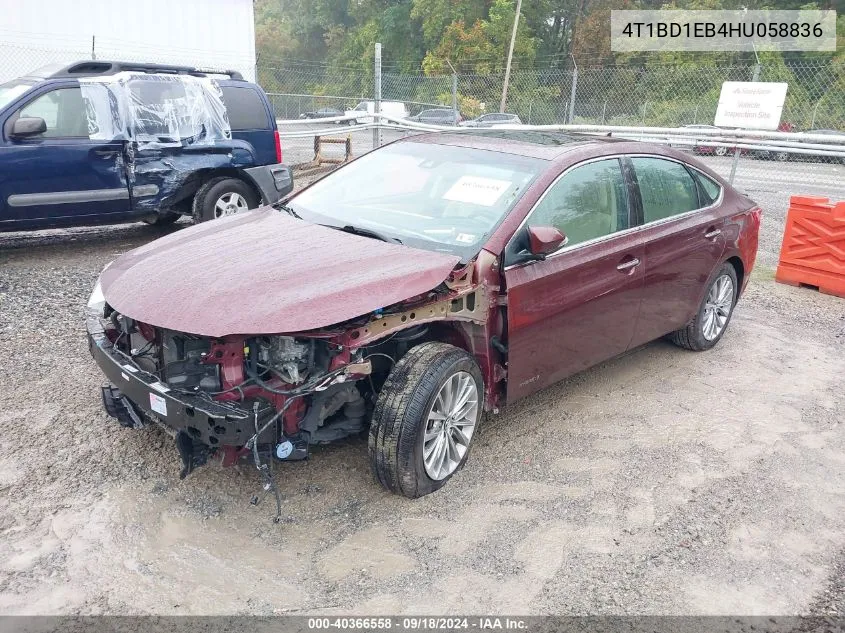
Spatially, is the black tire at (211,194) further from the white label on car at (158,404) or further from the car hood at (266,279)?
the white label on car at (158,404)

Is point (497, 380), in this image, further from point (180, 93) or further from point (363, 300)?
point (180, 93)

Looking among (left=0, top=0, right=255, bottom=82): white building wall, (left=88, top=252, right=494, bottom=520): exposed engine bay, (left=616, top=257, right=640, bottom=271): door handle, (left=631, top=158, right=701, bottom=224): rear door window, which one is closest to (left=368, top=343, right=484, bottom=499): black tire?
(left=88, top=252, right=494, bottom=520): exposed engine bay

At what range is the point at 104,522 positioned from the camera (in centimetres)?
318

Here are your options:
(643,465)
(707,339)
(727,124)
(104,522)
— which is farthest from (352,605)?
(727,124)

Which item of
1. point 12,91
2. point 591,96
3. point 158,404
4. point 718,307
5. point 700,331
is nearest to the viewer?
point 158,404

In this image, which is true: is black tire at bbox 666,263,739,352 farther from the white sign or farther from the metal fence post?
the metal fence post

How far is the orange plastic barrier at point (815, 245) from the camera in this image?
714 cm

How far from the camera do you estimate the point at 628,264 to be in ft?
14.4

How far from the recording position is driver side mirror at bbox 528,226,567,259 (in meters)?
3.62

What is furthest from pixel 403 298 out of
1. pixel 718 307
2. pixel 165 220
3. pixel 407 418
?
pixel 165 220

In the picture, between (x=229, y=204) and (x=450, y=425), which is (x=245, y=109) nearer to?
(x=229, y=204)

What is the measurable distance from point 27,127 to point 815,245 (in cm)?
778

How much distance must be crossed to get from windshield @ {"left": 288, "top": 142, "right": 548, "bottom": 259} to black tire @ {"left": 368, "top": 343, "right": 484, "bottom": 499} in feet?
1.99

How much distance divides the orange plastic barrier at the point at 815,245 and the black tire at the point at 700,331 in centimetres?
216
